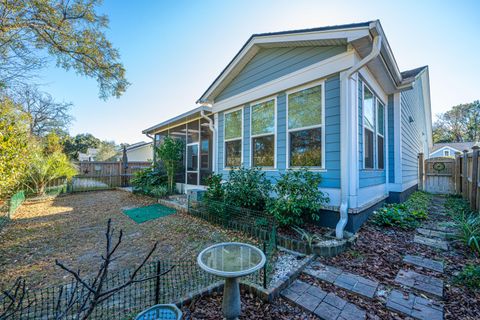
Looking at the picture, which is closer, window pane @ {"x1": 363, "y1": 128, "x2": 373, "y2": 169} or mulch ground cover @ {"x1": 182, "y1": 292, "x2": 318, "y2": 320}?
mulch ground cover @ {"x1": 182, "y1": 292, "x2": 318, "y2": 320}

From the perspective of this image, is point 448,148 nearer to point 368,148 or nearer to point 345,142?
point 368,148

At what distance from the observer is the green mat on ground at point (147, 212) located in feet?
19.6

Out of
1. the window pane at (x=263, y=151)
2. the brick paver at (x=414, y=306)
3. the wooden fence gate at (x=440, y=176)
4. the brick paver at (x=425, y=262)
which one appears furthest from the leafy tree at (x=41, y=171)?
the wooden fence gate at (x=440, y=176)

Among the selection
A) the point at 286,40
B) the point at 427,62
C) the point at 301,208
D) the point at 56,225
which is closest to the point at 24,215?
the point at 56,225

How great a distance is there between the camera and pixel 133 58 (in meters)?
8.80

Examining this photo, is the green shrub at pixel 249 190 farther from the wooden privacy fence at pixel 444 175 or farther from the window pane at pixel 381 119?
the wooden privacy fence at pixel 444 175

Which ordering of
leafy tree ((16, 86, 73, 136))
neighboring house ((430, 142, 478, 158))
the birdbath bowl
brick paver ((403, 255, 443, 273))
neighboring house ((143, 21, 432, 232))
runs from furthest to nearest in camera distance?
neighboring house ((430, 142, 478, 158)) < leafy tree ((16, 86, 73, 136)) < neighboring house ((143, 21, 432, 232)) < brick paver ((403, 255, 443, 273)) < the birdbath bowl

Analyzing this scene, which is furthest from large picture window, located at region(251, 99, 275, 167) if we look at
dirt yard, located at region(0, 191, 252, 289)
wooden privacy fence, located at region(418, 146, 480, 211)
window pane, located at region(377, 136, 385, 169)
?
wooden privacy fence, located at region(418, 146, 480, 211)

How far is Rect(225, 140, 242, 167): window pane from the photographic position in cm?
621

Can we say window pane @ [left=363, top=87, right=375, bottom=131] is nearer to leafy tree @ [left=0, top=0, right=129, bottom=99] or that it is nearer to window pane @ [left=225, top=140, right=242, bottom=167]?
window pane @ [left=225, top=140, right=242, bottom=167]

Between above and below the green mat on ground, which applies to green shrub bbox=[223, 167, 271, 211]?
above

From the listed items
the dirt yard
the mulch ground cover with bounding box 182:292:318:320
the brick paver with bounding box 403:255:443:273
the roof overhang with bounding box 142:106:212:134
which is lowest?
the dirt yard

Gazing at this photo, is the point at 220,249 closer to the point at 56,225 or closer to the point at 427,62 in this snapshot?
the point at 56,225

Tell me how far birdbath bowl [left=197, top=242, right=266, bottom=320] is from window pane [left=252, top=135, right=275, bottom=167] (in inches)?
123
